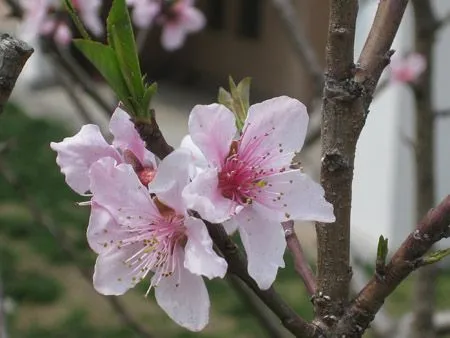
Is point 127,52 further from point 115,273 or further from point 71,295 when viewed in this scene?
point 71,295

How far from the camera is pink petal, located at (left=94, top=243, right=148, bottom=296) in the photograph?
84 cm

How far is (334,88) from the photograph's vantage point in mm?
819

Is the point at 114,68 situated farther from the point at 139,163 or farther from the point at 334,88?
the point at 334,88

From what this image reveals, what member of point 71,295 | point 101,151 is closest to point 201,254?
point 101,151

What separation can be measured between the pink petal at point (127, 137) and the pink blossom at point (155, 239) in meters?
0.03

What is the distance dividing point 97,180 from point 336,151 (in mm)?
232

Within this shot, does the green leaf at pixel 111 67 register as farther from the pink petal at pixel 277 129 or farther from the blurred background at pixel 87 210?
the blurred background at pixel 87 210

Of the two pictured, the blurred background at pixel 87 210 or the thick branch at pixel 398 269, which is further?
the blurred background at pixel 87 210

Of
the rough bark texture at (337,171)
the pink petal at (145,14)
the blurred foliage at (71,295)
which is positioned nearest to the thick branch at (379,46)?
the rough bark texture at (337,171)

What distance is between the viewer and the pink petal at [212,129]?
814mm

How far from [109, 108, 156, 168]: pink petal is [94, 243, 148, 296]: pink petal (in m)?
0.10

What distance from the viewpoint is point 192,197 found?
75cm

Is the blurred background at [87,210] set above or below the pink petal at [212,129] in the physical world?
below

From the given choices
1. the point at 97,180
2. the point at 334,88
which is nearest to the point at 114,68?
the point at 97,180
